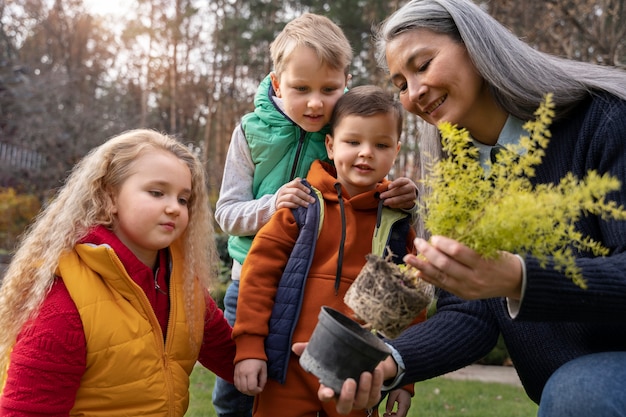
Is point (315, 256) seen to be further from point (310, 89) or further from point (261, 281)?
point (310, 89)

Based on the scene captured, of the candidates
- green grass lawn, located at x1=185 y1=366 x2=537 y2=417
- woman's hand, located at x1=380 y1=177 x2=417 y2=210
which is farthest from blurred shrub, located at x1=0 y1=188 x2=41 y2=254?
woman's hand, located at x1=380 y1=177 x2=417 y2=210

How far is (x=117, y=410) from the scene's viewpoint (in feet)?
7.07

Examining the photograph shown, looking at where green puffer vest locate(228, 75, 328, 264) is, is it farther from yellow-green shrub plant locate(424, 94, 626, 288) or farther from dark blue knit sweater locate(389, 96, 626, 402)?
yellow-green shrub plant locate(424, 94, 626, 288)

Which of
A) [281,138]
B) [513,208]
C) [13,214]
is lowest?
[13,214]

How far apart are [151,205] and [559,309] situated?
5.00 feet

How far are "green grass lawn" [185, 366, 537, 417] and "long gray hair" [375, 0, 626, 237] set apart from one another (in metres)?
3.19

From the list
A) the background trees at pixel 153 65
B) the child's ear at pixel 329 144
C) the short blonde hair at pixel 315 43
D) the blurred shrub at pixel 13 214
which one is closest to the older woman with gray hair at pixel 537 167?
the short blonde hair at pixel 315 43

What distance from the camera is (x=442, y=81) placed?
2.10 m

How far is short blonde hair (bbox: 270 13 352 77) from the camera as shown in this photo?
257 cm

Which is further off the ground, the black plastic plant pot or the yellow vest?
the black plastic plant pot

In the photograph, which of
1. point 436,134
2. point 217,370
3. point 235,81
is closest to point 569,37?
point 436,134

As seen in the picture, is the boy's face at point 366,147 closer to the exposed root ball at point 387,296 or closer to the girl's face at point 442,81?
the girl's face at point 442,81

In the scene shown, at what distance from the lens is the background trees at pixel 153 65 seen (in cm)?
1089

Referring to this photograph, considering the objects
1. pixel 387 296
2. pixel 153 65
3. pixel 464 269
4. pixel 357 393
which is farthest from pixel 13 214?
pixel 464 269
